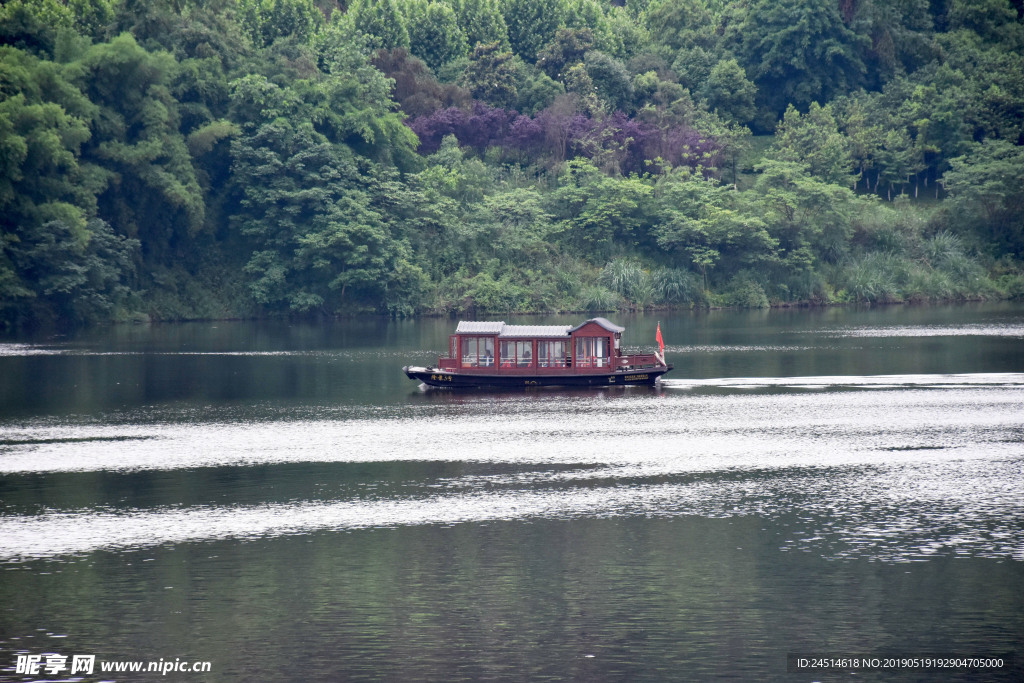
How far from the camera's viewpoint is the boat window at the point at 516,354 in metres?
62.6

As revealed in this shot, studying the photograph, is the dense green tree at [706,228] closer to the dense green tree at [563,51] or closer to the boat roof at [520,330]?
the dense green tree at [563,51]

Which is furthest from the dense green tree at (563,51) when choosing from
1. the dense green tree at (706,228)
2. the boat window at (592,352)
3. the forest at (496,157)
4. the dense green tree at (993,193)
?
the boat window at (592,352)

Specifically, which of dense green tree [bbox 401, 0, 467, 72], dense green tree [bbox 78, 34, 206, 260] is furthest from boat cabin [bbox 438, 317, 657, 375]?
dense green tree [bbox 401, 0, 467, 72]

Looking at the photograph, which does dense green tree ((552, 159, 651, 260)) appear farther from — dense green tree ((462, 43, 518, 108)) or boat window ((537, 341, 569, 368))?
boat window ((537, 341, 569, 368))

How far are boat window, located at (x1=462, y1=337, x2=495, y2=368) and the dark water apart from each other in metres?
2.73

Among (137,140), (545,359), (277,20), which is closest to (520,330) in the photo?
(545,359)

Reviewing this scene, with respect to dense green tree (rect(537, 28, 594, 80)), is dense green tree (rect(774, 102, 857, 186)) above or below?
below

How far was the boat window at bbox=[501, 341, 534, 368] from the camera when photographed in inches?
2464

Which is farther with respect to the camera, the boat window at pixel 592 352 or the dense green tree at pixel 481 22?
the dense green tree at pixel 481 22

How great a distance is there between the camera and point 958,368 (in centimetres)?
6512

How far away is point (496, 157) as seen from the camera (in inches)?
4936

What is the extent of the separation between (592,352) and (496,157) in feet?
217

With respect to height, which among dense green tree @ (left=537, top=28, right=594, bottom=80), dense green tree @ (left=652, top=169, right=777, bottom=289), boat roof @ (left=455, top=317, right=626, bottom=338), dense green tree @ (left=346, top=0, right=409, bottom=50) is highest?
dense green tree @ (left=346, top=0, right=409, bottom=50)

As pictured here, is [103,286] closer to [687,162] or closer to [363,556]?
[687,162]
